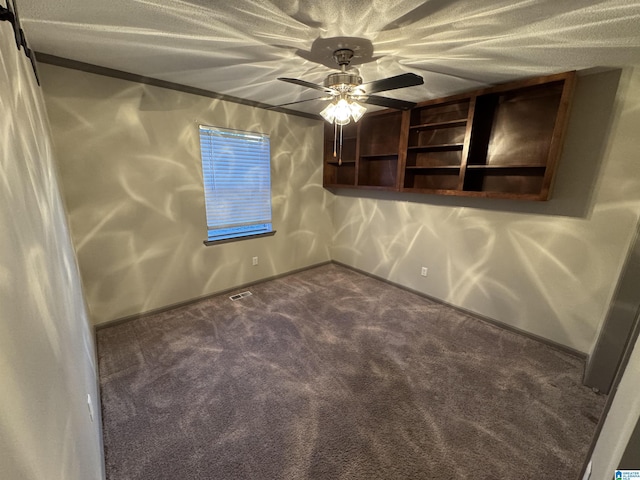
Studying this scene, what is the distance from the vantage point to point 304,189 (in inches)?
152

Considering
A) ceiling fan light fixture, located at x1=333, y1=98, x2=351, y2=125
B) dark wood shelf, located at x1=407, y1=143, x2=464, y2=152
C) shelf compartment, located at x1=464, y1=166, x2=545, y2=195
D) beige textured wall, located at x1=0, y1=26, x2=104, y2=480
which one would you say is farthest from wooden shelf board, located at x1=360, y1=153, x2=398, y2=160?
beige textured wall, located at x1=0, y1=26, x2=104, y2=480

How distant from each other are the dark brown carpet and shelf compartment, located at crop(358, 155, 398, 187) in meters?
1.74

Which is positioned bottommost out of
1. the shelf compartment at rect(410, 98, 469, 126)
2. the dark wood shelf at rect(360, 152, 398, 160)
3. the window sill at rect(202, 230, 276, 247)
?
the window sill at rect(202, 230, 276, 247)

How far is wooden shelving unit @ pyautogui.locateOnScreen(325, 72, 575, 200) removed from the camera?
2252 millimetres

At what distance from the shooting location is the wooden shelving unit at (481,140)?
2.25 meters

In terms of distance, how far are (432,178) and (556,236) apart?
4.20 ft

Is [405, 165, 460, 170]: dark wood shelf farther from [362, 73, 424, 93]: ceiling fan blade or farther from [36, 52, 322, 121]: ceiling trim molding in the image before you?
[36, 52, 322, 121]: ceiling trim molding

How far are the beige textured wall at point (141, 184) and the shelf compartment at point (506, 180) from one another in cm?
216

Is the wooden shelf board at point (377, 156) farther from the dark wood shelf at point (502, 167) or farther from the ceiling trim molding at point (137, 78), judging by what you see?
the ceiling trim molding at point (137, 78)

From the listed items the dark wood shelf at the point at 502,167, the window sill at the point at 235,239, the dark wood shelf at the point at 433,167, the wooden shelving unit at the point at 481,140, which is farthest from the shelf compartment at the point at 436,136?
the window sill at the point at 235,239

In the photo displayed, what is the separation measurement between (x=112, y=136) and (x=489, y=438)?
11.6 feet

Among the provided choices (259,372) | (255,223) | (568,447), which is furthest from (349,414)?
(255,223)

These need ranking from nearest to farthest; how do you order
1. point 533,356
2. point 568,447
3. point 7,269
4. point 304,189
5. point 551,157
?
point 7,269 < point 568,447 < point 551,157 < point 533,356 < point 304,189

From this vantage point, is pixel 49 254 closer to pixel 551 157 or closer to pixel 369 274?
pixel 551 157
